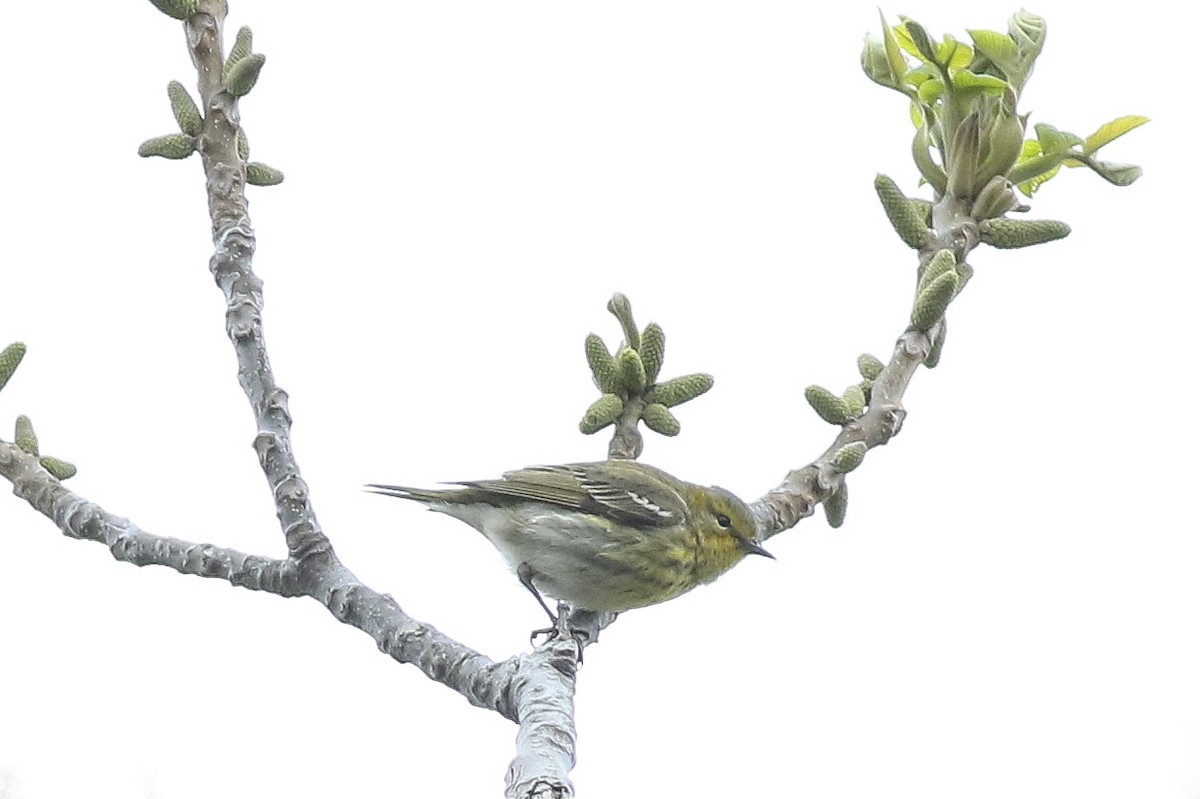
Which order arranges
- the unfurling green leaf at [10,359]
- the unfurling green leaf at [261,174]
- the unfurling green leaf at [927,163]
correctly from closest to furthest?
the unfurling green leaf at [10,359] < the unfurling green leaf at [261,174] < the unfurling green leaf at [927,163]

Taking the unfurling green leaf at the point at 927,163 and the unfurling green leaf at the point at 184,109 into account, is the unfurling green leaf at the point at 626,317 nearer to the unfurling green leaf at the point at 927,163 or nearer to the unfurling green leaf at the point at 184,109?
the unfurling green leaf at the point at 927,163

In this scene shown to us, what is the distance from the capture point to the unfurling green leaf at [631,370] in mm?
2467

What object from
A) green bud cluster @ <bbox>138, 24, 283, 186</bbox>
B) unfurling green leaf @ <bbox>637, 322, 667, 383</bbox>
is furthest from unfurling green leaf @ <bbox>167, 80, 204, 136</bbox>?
unfurling green leaf @ <bbox>637, 322, 667, 383</bbox>

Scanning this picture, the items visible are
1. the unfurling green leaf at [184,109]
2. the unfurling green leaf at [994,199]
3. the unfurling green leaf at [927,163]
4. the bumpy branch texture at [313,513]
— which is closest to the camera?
the bumpy branch texture at [313,513]

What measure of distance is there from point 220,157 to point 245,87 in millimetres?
147

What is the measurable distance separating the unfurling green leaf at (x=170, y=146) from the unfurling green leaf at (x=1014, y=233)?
1.43 m

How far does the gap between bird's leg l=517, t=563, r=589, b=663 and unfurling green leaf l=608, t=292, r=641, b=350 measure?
0.54m

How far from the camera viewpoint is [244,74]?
7.13 feet

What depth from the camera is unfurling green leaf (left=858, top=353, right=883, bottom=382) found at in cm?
253

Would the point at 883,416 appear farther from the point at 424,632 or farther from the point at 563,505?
the point at 424,632

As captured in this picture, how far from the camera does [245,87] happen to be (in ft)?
7.19

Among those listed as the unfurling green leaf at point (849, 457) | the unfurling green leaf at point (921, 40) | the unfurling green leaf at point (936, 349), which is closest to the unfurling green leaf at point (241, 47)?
the unfurling green leaf at point (921, 40)

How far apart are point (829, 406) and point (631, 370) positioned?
0.37m

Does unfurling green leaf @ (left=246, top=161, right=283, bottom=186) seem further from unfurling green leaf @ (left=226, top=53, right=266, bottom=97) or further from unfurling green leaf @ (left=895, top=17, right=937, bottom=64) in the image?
unfurling green leaf @ (left=895, top=17, right=937, bottom=64)
